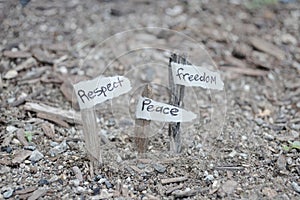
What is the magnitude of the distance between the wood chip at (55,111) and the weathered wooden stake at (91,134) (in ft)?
0.90

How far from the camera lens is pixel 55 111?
192 centimetres

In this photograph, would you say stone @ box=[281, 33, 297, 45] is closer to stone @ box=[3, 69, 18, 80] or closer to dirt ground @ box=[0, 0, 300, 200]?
dirt ground @ box=[0, 0, 300, 200]

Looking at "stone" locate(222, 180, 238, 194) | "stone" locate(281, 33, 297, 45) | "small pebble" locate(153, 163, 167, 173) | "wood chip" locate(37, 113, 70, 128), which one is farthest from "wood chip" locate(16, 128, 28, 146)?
"stone" locate(281, 33, 297, 45)

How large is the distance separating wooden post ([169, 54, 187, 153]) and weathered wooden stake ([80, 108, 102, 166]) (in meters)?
0.24

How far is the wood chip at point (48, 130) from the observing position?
70.8 inches

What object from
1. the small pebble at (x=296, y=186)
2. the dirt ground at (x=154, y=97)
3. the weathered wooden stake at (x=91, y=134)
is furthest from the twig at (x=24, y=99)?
the small pebble at (x=296, y=186)

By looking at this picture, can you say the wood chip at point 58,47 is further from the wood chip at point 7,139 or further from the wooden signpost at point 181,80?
the wooden signpost at point 181,80

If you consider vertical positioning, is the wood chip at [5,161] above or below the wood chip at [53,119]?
below

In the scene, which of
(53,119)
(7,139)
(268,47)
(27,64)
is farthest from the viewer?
(268,47)

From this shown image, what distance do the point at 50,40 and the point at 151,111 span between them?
3.14 feet

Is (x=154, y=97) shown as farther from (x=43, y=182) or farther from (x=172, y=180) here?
(x=43, y=182)

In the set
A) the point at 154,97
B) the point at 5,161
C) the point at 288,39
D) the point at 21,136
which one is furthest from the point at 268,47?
the point at 5,161

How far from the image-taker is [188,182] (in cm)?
160

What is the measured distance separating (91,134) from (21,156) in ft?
0.83
